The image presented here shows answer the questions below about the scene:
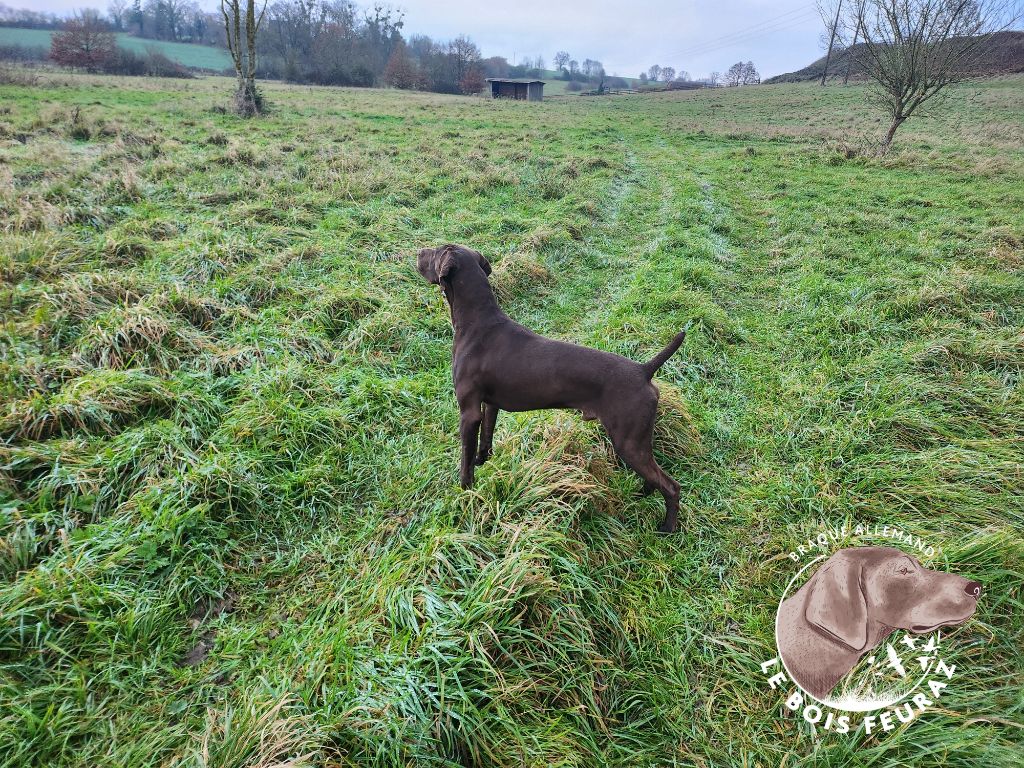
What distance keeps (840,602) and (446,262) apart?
A: 9.09ft

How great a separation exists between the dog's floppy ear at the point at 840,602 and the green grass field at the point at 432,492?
267 millimetres

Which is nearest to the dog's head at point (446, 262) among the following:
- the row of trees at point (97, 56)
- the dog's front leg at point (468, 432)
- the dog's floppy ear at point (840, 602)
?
the dog's front leg at point (468, 432)

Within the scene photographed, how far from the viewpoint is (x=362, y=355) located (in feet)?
15.7

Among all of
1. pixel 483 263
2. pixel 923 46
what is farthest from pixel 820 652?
pixel 923 46

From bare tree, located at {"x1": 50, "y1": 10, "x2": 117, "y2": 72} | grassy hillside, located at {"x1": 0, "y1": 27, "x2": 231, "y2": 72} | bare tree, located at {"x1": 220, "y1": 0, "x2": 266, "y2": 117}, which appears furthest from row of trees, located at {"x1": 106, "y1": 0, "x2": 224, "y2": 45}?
bare tree, located at {"x1": 220, "y1": 0, "x2": 266, "y2": 117}

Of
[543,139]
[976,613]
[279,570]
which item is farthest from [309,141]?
[976,613]

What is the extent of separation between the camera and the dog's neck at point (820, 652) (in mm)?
2033

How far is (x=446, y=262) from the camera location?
10.1ft

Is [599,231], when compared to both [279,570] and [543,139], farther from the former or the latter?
[543,139]

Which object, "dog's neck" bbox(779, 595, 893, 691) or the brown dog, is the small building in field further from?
"dog's neck" bbox(779, 595, 893, 691)

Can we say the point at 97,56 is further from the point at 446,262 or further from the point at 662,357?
the point at 662,357

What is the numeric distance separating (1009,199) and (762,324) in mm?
9628

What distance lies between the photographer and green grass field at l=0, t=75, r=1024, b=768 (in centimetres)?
202

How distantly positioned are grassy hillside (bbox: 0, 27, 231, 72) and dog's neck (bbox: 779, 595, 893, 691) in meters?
62.8
